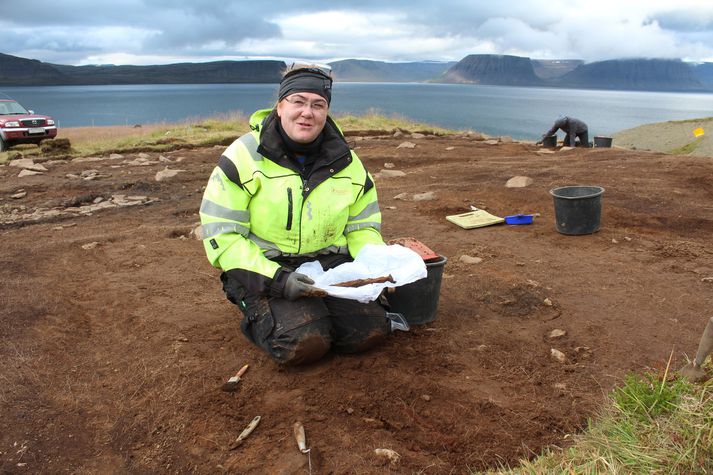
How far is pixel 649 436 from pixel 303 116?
7.32 feet

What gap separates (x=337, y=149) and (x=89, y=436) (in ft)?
6.43

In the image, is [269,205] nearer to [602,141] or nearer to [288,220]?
[288,220]

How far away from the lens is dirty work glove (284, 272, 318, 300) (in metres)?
3.09

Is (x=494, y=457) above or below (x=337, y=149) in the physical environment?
below

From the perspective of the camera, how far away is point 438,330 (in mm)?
3789

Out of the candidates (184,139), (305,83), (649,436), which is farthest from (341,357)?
(184,139)

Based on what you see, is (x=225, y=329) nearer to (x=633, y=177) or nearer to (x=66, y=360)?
(x=66, y=360)

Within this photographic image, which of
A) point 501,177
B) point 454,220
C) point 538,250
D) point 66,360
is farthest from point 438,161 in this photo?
point 66,360

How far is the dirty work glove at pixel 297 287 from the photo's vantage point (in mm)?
3090

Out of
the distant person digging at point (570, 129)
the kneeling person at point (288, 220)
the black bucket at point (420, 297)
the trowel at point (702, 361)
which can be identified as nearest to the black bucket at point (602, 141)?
the distant person digging at point (570, 129)

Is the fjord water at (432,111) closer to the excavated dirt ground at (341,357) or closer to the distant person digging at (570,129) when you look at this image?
the distant person digging at (570,129)

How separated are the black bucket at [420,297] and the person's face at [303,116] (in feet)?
3.66

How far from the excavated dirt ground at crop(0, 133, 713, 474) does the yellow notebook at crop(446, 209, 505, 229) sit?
0.41ft

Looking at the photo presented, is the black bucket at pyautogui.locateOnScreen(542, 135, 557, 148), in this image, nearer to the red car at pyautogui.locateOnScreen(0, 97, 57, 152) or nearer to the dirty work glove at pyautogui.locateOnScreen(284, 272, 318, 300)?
the dirty work glove at pyautogui.locateOnScreen(284, 272, 318, 300)
